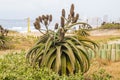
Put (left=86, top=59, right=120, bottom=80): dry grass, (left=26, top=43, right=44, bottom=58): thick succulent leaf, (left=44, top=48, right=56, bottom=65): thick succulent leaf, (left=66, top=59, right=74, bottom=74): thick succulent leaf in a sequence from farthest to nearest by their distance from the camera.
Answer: (left=86, top=59, right=120, bottom=80): dry grass < (left=26, top=43, right=44, bottom=58): thick succulent leaf < (left=44, top=48, right=56, bottom=65): thick succulent leaf < (left=66, top=59, right=74, bottom=74): thick succulent leaf

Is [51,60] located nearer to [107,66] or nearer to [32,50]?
[32,50]

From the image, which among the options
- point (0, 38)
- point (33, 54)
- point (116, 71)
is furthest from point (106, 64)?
point (0, 38)

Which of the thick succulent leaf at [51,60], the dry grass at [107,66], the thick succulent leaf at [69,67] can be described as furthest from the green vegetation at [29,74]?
the dry grass at [107,66]

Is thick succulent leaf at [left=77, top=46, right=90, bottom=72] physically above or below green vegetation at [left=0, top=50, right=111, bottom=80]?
above

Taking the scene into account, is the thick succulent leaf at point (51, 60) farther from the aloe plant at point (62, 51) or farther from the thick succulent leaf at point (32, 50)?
the thick succulent leaf at point (32, 50)

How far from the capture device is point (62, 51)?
21.6ft

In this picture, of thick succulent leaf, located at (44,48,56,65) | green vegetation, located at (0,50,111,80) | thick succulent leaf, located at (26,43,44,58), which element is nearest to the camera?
green vegetation, located at (0,50,111,80)

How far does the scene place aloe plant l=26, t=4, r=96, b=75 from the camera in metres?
6.40

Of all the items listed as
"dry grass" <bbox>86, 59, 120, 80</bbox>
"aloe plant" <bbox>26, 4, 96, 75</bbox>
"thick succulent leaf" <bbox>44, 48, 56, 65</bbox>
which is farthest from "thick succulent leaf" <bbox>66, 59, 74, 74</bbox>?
"dry grass" <bbox>86, 59, 120, 80</bbox>

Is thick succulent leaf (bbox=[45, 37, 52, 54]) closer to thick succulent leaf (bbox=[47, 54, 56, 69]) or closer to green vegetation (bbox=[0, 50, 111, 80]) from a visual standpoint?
thick succulent leaf (bbox=[47, 54, 56, 69])

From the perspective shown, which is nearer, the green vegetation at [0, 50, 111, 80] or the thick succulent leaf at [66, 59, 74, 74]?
the green vegetation at [0, 50, 111, 80]

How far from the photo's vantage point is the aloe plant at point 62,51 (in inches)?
252

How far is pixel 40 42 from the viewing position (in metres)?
6.93

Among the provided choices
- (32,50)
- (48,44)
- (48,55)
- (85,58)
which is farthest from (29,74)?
(85,58)
